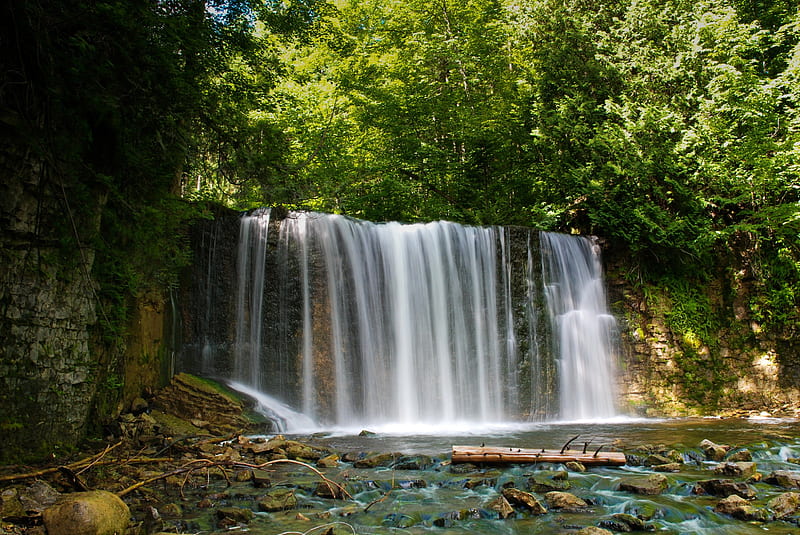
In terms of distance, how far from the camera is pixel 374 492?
5.20m

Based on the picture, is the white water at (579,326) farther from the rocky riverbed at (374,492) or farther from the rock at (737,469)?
the rock at (737,469)

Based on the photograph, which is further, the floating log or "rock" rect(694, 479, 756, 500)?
the floating log

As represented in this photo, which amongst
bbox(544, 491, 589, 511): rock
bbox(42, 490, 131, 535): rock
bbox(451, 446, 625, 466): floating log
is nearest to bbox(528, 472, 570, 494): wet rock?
bbox(544, 491, 589, 511): rock

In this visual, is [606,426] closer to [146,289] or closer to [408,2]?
[146,289]

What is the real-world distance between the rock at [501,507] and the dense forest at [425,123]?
4.62 m

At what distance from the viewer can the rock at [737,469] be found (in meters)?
5.93

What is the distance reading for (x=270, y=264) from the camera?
10406 mm

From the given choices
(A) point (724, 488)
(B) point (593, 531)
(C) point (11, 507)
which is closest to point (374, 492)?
(B) point (593, 531)

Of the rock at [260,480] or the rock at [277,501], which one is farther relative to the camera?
the rock at [260,480]

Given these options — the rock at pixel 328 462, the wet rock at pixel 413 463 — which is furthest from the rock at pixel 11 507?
the wet rock at pixel 413 463

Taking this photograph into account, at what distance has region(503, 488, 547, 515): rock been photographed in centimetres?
467

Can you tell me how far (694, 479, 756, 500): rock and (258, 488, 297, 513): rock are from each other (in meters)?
3.85

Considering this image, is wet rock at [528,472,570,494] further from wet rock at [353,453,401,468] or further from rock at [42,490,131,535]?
rock at [42,490,131,535]

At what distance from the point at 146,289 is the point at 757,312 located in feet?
43.6
